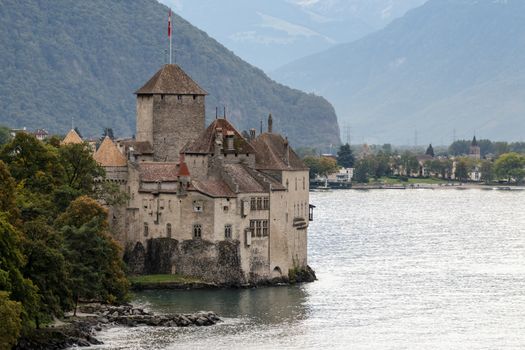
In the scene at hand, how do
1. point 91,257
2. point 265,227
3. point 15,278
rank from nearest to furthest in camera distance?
point 15,278 < point 91,257 < point 265,227

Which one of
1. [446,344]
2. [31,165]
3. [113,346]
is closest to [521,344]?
[446,344]

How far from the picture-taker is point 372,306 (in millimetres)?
95375

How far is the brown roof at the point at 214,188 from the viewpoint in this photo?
99.9m

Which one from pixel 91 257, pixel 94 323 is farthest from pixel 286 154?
pixel 94 323

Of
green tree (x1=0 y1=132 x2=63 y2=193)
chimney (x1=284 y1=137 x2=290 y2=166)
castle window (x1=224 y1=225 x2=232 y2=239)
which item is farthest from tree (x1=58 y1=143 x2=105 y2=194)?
chimney (x1=284 y1=137 x2=290 y2=166)

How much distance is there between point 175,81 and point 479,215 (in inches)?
3432

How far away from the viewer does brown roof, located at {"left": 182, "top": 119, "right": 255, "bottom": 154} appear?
339 feet

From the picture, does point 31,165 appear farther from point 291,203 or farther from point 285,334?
point 285,334

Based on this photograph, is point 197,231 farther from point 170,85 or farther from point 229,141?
point 170,85

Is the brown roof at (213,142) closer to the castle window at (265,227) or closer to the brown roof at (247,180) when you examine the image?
the brown roof at (247,180)

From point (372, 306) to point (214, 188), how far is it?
12.0 m

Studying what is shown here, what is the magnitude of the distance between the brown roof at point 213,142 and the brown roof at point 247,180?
4.38 ft

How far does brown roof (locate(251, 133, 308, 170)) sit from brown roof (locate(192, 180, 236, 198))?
4983 millimetres

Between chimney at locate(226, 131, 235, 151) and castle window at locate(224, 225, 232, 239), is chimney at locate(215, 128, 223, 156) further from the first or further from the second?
castle window at locate(224, 225, 232, 239)
